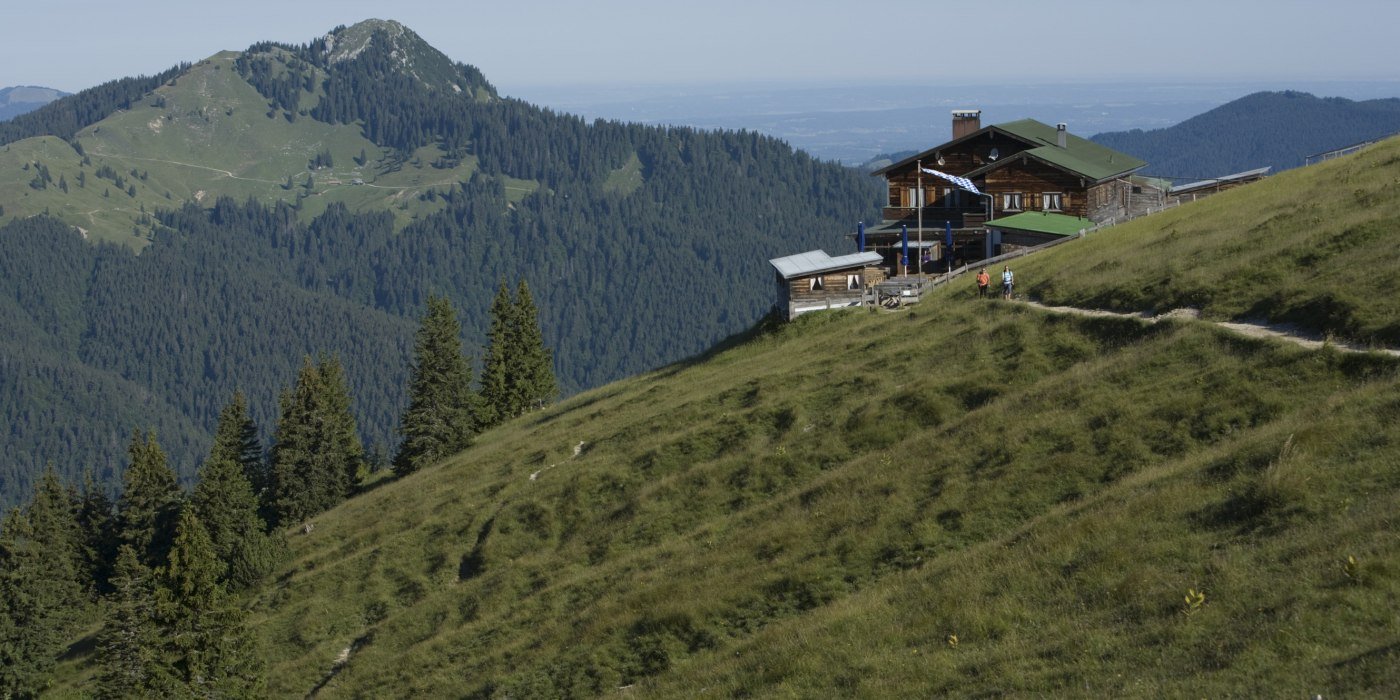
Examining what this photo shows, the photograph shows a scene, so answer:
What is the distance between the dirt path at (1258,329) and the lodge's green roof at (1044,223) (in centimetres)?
2565

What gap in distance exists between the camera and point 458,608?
134 feet

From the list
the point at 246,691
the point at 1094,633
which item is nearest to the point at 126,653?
the point at 246,691

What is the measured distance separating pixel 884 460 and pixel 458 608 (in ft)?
48.1

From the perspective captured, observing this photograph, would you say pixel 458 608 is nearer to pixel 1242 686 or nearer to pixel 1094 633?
pixel 1094 633

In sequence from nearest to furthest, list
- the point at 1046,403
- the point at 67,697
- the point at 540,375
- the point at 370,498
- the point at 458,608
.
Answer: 1. the point at 1046,403
2. the point at 458,608
3. the point at 67,697
4. the point at 370,498
5. the point at 540,375

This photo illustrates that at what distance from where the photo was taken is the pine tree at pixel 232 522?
218ft

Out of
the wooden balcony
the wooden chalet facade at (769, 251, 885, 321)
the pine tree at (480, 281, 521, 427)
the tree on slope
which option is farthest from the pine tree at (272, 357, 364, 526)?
the wooden balcony

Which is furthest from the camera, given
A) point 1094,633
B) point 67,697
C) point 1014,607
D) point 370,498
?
point 370,498

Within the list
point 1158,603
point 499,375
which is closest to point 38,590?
point 499,375

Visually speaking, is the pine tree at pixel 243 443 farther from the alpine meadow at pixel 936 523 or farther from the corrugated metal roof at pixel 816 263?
the corrugated metal roof at pixel 816 263

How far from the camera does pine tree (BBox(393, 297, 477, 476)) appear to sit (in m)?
86.9

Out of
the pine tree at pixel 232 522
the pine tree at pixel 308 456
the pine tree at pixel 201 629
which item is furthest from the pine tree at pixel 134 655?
the pine tree at pixel 308 456

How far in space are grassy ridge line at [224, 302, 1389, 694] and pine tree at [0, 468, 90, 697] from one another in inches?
724

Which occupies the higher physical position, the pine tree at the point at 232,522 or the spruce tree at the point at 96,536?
the pine tree at the point at 232,522
